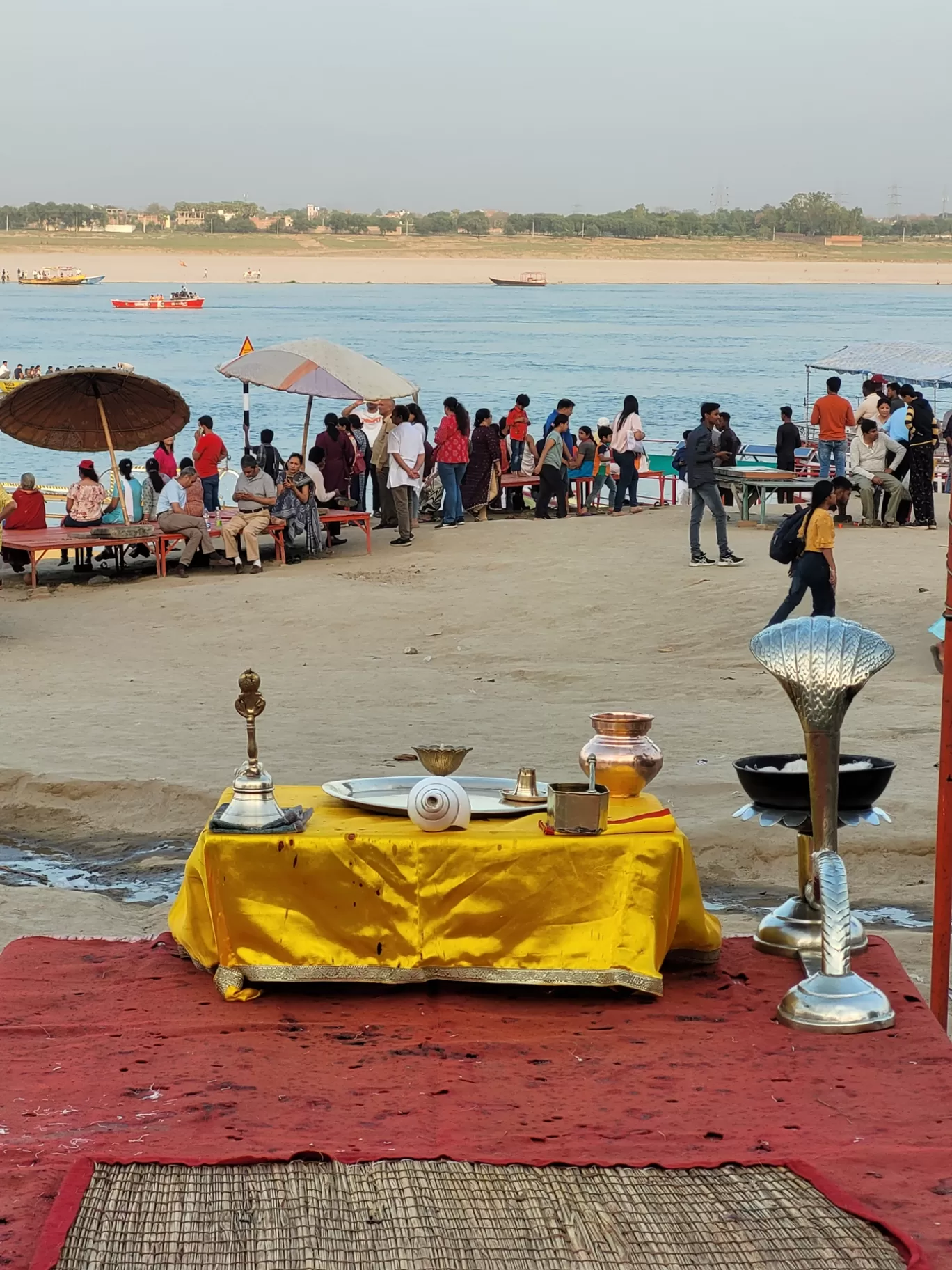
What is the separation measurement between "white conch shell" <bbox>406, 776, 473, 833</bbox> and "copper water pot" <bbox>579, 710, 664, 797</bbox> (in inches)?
21.5

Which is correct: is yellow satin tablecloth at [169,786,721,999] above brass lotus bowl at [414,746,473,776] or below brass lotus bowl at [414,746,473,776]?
below

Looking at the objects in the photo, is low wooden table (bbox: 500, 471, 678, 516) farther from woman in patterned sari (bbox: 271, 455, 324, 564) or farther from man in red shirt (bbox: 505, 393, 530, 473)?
woman in patterned sari (bbox: 271, 455, 324, 564)

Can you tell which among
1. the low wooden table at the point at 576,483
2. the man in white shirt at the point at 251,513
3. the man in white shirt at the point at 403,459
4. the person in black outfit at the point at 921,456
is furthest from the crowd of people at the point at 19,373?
the person in black outfit at the point at 921,456

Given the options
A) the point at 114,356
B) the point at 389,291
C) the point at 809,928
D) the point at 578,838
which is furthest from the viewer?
the point at 389,291

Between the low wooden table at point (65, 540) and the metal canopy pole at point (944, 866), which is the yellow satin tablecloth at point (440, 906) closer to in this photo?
the metal canopy pole at point (944, 866)

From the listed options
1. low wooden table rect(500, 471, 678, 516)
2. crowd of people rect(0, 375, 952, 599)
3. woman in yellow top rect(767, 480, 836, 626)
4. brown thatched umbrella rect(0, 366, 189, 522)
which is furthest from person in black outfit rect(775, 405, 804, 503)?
woman in yellow top rect(767, 480, 836, 626)

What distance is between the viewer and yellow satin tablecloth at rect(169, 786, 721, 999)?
15.0 ft

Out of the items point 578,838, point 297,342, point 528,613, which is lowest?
point 528,613

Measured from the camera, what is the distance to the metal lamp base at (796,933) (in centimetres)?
493

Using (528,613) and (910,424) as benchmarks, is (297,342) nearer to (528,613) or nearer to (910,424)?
(528,613)

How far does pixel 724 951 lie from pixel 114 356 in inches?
2585

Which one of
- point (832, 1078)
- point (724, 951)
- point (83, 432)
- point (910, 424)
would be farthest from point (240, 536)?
point (832, 1078)

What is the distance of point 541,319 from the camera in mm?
106750

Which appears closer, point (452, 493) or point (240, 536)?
point (240, 536)
